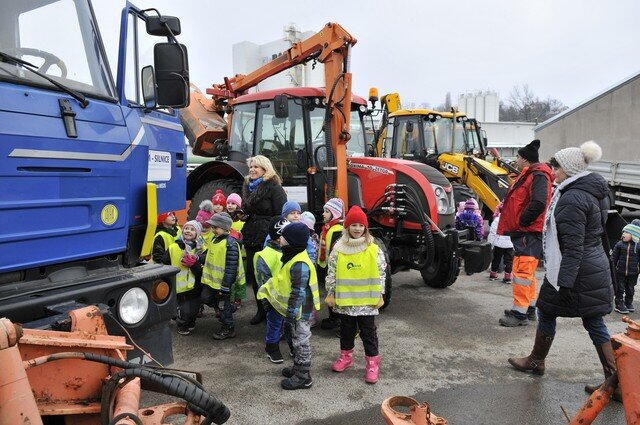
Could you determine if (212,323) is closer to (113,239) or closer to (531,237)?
(113,239)

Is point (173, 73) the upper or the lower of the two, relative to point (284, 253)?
upper

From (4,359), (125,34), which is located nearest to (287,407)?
(4,359)

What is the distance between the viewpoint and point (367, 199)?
6121 mm

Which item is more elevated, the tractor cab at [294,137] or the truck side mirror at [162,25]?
the truck side mirror at [162,25]

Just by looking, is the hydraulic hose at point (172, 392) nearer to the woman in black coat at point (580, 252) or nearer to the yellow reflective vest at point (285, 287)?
the yellow reflective vest at point (285, 287)

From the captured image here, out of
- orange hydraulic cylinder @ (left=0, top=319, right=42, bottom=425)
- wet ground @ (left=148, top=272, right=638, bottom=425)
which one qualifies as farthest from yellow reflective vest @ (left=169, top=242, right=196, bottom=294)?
orange hydraulic cylinder @ (left=0, top=319, right=42, bottom=425)

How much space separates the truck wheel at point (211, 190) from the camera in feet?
21.2

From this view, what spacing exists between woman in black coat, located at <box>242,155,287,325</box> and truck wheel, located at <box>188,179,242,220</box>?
4.63 feet

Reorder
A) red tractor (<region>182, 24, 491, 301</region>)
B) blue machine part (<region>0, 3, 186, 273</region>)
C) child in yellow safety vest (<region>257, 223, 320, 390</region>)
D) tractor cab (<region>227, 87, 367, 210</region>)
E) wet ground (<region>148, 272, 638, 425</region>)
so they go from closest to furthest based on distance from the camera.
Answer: blue machine part (<region>0, 3, 186, 273</region>) → wet ground (<region>148, 272, 638, 425</region>) → child in yellow safety vest (<region>257, 223, 320, 390</region>) → red tractor (<region>182, 24, 491, 301</region>) → tractor cab (<region>227, 87, 367, 210</region>)

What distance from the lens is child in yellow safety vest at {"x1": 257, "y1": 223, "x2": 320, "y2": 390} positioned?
3.60m

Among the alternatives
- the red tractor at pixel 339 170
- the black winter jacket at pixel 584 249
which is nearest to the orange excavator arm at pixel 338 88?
the red tractor at pixel 339 170

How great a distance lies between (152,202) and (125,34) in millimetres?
1066

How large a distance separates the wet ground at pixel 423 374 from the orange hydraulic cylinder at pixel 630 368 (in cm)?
119

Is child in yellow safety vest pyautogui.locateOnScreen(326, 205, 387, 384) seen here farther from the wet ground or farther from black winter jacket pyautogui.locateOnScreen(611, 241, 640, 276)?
black winter jacket pyautogui.locateOnScreen(611, 241, 640, 276)
